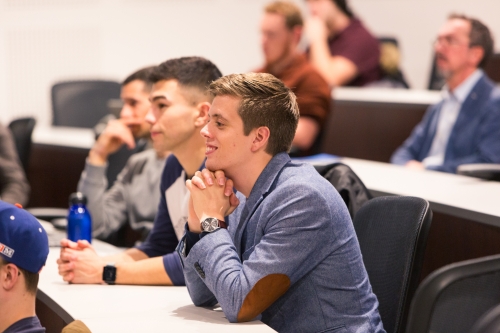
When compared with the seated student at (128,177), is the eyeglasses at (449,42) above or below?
above

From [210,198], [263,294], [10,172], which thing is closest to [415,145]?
[10,172]

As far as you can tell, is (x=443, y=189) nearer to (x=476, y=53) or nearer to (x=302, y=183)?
(x=302, y=183)

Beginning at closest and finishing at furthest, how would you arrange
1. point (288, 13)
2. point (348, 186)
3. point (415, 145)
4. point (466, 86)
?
point (348, 186), point (466, 86), point (415, 145), point (288, 13)

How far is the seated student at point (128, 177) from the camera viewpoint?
3059mm

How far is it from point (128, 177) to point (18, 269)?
1.46 metres

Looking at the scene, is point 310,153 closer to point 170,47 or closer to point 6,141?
point 6,141

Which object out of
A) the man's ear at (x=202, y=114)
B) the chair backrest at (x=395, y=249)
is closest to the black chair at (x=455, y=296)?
the chair backrest at (x=395, y=249)

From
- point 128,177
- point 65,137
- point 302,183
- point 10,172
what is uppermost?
point 302,183

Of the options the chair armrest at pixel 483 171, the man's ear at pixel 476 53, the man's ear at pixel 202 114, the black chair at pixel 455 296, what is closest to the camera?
the black chair at pixel 455 296

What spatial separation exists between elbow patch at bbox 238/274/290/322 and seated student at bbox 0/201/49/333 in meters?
0.50

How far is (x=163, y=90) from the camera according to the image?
2391 mm

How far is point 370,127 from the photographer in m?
5.02

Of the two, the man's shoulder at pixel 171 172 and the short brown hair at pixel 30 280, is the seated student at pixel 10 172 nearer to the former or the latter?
the man's shoulder at pixel 171 172

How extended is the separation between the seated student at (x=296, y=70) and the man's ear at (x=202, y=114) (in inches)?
58.6
